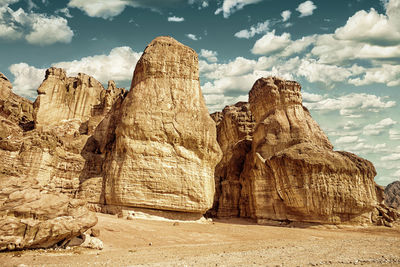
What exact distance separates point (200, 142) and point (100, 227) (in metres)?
8.23

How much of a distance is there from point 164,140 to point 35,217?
936 centimetres

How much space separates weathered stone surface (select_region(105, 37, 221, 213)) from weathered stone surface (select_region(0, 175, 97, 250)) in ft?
21.2

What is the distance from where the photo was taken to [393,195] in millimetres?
54750

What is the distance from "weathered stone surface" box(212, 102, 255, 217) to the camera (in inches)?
1022

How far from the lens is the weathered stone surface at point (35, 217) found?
8398 mm

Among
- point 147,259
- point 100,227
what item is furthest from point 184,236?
point 147,259

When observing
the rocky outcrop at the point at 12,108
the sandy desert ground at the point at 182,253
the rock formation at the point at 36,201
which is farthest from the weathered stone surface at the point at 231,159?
the rocky outcrop at the point at 12,108

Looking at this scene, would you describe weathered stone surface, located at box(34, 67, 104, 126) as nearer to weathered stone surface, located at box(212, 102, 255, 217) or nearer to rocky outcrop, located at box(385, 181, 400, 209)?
weathered stone surface, located at box(212, 102, 255, 217)

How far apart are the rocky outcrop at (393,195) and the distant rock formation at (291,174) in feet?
112

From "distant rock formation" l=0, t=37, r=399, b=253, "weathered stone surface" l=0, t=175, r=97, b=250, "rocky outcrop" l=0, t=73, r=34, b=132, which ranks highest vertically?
"rocky outcrop" l=0, t=73, r=34, b=132

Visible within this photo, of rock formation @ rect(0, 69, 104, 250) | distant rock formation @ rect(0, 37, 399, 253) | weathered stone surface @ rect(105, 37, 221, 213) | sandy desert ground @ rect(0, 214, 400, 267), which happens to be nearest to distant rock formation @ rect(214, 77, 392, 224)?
distant rock formation @ rect(0, 37, 399, 253)

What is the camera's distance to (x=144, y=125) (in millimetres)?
17328

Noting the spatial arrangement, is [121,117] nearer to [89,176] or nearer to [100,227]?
[89,176]

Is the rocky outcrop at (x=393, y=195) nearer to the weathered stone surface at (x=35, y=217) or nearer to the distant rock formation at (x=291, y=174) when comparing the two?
the distant rock formation at (x=291, y=174)
